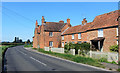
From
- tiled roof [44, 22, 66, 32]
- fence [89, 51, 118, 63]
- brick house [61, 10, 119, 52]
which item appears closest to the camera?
fence [89, 51, 118, 63]

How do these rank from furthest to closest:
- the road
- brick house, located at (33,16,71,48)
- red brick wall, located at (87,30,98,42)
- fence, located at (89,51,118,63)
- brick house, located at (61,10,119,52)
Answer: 1. brick house, located at (33,16,71,48)
2. red brick wall, located at (87,30,98,42)
3. brick house, located at (61,10,119,52)
4. fence, located at (89,51,118,63)
5. the road

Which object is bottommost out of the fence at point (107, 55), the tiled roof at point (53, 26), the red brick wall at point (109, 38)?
the fence at point (107, 55)

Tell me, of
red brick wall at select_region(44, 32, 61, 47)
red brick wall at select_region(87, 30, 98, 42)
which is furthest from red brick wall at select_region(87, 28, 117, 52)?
red brick wall at select_region(44, 32, 61, 47)

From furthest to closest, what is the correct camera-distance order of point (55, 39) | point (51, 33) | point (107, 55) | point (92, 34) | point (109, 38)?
1. point (55, 39)
2. point (51, 33)
3. point (92, 34)
4. point (109, 38)
5. point (107, 55)

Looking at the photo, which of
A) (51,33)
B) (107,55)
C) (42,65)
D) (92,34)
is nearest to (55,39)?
(51,33)

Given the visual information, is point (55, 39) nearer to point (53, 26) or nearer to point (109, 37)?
point (53, 26)

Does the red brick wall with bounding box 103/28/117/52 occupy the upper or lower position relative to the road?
upper

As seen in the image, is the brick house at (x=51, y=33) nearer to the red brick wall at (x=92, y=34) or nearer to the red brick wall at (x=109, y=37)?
the red brick wall at (x=92, y=34)

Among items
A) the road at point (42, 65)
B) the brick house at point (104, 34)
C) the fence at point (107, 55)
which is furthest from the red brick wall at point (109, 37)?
the road at point (42, 65)

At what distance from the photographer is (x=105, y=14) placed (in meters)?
28.2

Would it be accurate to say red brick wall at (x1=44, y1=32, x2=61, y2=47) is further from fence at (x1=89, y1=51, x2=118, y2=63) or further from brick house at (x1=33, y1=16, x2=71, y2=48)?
fence at (x1=89, y1=51, x2=118, y2=63)

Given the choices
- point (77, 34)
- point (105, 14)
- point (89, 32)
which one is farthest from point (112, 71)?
point (77, 34)

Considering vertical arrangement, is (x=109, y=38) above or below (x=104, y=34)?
below

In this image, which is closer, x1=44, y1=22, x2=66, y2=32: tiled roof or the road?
the road
